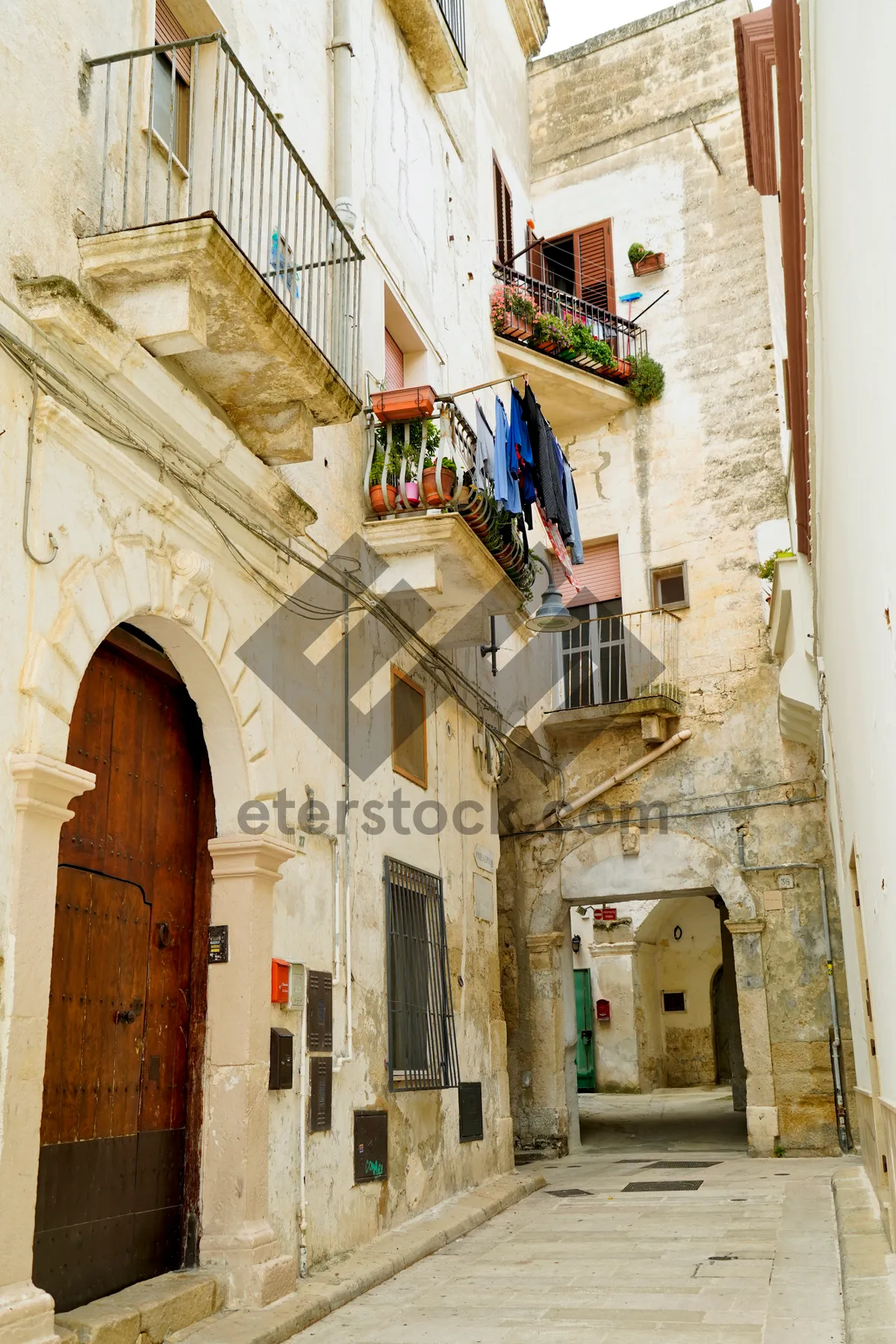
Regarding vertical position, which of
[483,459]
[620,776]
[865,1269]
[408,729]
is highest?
[483,459]

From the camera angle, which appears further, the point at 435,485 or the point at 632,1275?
the point at 435,485

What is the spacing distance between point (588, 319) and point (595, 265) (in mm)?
1405

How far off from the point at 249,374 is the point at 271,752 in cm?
222

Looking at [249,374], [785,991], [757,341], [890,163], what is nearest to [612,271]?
[757,341]

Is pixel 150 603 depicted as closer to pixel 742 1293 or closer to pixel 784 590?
pixel 742 1293

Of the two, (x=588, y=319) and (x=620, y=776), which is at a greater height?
(x=588, y=319)

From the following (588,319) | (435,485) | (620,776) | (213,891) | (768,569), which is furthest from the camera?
(588,319)

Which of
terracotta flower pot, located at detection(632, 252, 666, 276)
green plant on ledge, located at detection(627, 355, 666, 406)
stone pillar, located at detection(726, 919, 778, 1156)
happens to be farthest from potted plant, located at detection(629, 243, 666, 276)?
stone pillar, located at detection(726, 919, 778, 1156)

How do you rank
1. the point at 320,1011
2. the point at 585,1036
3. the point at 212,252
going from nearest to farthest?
the point at 212,252
the point at 320,1011
the point at 585,1036

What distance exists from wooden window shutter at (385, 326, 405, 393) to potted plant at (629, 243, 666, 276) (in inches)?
236

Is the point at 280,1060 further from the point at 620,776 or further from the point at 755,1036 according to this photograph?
the point at 620,776

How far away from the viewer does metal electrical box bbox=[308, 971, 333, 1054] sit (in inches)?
287

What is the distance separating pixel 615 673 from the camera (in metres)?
14.3

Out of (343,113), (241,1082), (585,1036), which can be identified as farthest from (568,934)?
(343,113)
